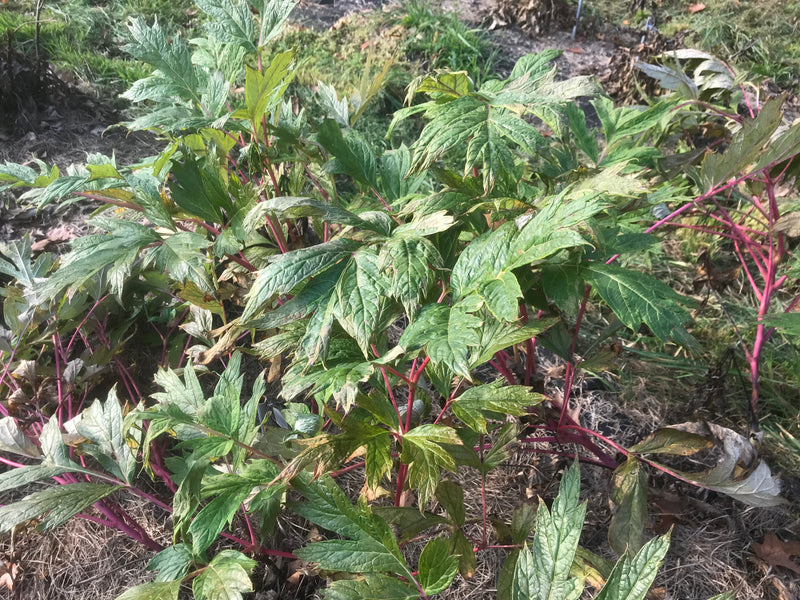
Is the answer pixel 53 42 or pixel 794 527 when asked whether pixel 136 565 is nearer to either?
pixel 794 527

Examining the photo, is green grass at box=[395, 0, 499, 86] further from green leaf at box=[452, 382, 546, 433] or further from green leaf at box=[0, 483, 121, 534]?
green leaf at box=[0, 483, 121, 534]

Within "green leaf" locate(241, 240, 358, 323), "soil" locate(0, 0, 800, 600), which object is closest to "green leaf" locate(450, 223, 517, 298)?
"green leaf" locate(241, 240, 358, 323)

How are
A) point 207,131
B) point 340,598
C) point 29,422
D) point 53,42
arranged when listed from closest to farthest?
1. point 340,598
2. point 207,131
3. point 29,422
4. point 53,42

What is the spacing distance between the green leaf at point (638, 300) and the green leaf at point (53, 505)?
114cm

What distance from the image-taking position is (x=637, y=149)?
145 cm

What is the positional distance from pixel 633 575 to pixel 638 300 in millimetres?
519

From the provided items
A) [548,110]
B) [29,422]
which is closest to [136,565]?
[29,422]

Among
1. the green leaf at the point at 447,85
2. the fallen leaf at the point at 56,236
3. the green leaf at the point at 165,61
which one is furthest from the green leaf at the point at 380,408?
the fallen leaf at the point at 56,236

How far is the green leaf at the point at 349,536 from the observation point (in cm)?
99

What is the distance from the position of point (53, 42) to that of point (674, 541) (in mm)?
4299

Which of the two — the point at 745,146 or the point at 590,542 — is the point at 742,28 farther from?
the point at 590,542

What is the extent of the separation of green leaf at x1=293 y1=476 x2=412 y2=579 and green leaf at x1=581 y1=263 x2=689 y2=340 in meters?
0.62

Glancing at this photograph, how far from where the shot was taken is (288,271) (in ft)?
3.16

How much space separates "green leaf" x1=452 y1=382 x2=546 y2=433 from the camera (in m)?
1.04
